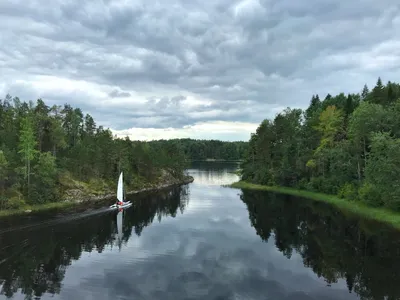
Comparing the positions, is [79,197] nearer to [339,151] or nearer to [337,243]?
[337,243]

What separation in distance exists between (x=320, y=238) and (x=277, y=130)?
275 feet

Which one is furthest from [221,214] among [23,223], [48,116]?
[48,116]

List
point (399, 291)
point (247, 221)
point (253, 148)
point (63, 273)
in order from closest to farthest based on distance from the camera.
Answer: point (399, 291) → point (63, 273) → point (247, 221) → point (253, 148)

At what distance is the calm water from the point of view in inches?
1515

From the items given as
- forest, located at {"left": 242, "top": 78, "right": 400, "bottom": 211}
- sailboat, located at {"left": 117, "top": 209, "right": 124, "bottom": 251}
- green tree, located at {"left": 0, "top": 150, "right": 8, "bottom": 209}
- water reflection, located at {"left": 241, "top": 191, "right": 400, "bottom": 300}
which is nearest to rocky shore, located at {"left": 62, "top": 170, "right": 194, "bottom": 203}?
green tree, located at {"left": 0, "top": 150, "right": 8, "bottom": 209}

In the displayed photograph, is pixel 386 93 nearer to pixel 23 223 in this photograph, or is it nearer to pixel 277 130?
pixel 277 130

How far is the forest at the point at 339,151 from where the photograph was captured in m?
73.8

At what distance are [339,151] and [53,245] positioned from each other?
77015 mm

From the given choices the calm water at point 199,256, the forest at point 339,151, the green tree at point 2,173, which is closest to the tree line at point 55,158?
the green tree at point 2,173

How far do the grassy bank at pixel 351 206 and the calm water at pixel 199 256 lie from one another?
10.4 feet

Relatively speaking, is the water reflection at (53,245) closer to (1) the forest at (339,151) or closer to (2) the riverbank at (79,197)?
(2) the riverbank at (79,197)

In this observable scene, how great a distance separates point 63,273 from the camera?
143 feet

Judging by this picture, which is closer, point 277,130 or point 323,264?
point 323,264

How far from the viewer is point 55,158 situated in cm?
9012
